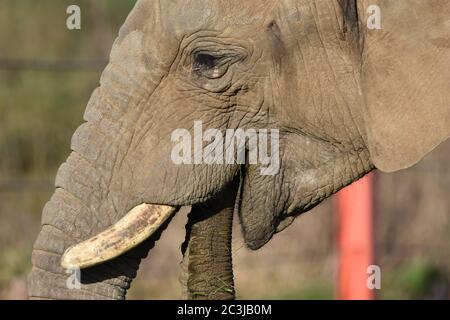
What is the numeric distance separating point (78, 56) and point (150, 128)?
648 cm

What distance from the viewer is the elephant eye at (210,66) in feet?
11.4

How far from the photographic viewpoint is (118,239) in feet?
11.0

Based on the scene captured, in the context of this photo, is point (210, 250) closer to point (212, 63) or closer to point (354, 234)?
point (212, 63)

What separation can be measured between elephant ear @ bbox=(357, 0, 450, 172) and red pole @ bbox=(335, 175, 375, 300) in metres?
2.91

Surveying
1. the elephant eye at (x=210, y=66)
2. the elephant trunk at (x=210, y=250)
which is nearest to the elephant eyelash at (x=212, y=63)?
the elephant eye at (x=210, y=66)

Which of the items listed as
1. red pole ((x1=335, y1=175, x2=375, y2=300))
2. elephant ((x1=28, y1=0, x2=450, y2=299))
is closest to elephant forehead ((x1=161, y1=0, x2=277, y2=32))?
elephant ((x1=28, y1=0, x2=450, y2=299))

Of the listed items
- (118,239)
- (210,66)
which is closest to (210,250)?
(118,239)

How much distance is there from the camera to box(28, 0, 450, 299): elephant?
3412 mm

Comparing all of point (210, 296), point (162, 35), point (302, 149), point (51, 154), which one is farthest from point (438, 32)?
point (51, 154)

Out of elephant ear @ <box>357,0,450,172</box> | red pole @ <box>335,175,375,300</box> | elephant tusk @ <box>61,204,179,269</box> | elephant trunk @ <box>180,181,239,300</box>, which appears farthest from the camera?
red pole @ <box>335,175,375,300</box>

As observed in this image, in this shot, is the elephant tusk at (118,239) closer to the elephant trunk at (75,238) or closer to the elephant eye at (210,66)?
the elephant trunk at (75,238)

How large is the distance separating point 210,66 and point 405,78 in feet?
1.78

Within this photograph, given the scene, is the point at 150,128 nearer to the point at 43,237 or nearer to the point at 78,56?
the point at 43,237

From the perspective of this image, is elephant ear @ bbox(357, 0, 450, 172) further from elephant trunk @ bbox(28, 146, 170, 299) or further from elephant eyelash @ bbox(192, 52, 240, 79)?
elephant trunk @ bbox(28, 146, 170, 299)
